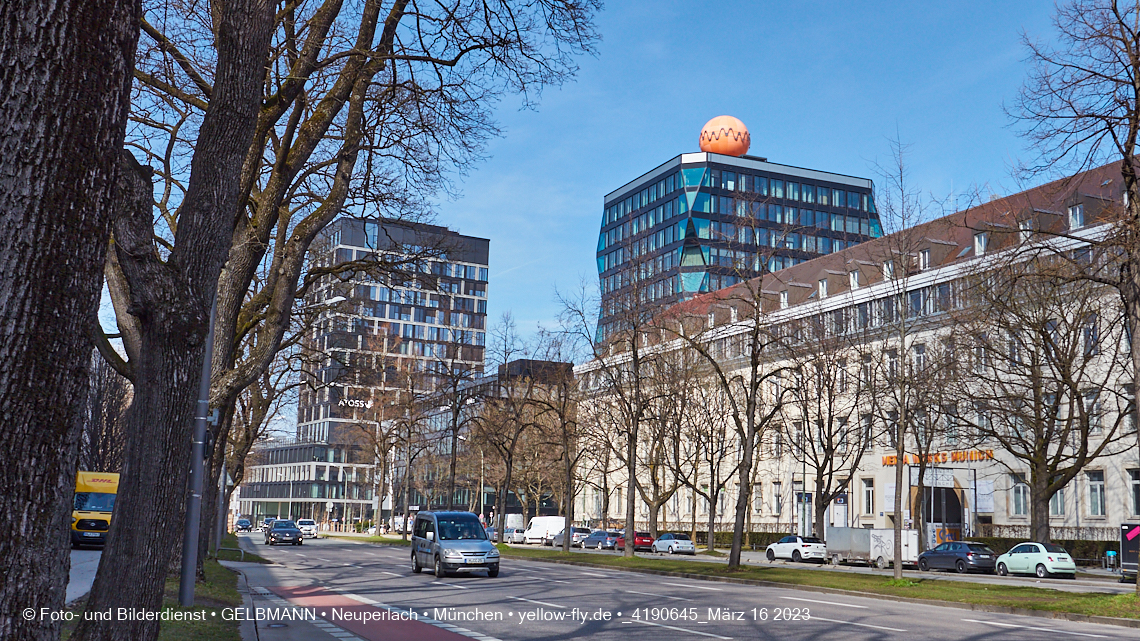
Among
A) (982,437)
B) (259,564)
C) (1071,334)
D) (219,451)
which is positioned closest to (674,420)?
(982,437)

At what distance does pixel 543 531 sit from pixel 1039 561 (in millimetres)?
42304

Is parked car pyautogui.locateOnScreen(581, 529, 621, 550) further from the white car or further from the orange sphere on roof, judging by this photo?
the orange sphere on roof

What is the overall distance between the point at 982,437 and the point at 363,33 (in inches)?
1403

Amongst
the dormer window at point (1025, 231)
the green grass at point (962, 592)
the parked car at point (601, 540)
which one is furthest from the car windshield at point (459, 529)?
the parked car at point (601, 540)

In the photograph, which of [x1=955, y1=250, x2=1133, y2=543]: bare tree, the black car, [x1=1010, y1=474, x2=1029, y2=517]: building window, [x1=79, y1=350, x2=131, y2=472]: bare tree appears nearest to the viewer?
[x1=955, y1=250, x2=1133, y2=543]: bare tree

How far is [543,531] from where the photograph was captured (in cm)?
7419

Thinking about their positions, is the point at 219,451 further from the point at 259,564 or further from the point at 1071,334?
the point at 1071,334

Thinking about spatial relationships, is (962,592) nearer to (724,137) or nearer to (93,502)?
(93,502)

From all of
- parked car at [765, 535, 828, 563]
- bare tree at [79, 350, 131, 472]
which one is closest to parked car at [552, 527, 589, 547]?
parked car at [765, 535, 828, 563]

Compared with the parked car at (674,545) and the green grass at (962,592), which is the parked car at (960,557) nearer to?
the green grass at (962,592)

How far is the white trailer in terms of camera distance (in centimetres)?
4431

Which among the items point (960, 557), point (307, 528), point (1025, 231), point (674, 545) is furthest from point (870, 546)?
point (307, 528)

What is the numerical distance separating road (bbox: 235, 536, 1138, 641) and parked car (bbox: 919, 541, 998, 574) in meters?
19.9

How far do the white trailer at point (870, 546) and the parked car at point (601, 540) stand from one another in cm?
1830
